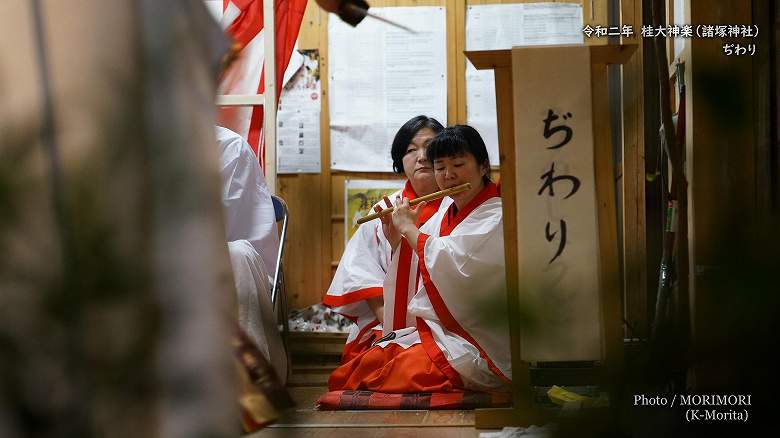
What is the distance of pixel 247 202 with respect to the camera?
134 inches

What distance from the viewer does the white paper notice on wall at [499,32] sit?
492 centimetres

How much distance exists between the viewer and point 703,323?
35 centimetres

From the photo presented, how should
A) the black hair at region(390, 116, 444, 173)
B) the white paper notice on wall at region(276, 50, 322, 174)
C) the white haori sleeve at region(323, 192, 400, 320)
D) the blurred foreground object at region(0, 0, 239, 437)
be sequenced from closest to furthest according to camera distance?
1. the blurred foreground object at region(0, 0, 239, 437)
2. the white haori sleeve at region(323, 192, 400, 320)
3. the black hair at region(390, 116, 444, 173)
4. the white paper notice on wall at region(276, 50, 322, 174)

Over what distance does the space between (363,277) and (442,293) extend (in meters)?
0.73

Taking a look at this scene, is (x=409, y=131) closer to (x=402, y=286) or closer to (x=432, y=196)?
(x=432, y=196)

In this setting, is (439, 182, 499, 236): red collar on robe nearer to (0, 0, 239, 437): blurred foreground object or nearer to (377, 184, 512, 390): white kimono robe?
(377, 184, 512, 390): white kimono robe

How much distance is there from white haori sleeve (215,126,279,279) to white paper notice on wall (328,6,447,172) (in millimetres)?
1598

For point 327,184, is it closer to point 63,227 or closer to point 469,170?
point 469,170

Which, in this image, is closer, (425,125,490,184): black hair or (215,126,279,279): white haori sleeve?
(215,126,279,279): white haori sleeve

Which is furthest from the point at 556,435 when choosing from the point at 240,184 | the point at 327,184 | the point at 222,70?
the point at 327,184

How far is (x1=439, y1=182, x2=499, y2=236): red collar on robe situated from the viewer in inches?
139

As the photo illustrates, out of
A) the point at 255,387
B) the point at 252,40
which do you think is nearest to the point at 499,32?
the point at 252,40

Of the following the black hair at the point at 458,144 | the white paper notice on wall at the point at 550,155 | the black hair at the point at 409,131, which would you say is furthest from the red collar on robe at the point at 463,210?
the white paper notice on wall at the point at 550,155

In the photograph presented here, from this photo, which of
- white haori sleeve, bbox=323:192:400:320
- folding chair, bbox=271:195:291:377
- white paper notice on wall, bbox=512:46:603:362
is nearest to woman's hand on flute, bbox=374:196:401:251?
white haori sleeve, bbox=323:192:400:320
